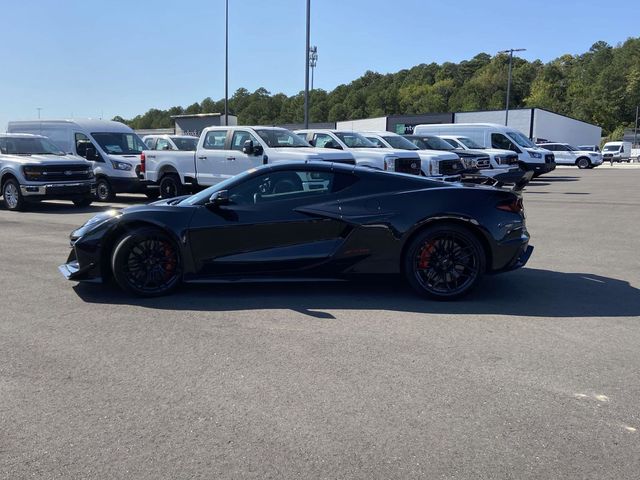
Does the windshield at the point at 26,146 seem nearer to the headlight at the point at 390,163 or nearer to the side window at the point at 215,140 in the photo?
the side window at the point at 215,140

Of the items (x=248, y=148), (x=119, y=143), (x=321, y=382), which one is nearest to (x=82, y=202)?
(x=119, y=143)

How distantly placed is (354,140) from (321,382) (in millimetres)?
14164

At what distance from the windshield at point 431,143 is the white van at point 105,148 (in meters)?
8.93

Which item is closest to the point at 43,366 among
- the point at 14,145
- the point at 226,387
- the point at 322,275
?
the point at 226,387

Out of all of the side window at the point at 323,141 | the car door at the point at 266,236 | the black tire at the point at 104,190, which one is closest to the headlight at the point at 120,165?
the black tire at the point at 104,190

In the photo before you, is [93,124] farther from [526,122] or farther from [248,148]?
[526,122]

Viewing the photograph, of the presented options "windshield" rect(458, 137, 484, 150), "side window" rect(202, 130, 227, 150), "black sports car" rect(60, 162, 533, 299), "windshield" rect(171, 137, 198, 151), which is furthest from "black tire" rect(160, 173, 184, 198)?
"windshield" rect(458, 137, 484, 150)

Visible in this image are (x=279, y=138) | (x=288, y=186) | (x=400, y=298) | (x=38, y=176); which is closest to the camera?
(x=400, y=298)

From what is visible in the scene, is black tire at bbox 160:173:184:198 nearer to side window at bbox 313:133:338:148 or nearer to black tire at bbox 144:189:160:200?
black tire at bbox 144:189:160:200

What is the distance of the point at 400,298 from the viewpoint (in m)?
5.96

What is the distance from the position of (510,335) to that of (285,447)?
2.49m

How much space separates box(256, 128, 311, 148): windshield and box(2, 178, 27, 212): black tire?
5943mm

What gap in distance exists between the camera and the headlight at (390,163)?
49.0 ft

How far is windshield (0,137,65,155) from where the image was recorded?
1502 cm
